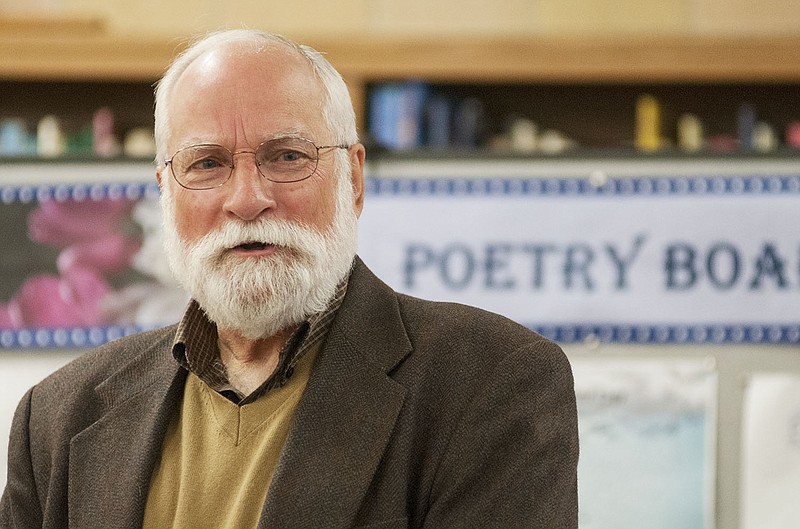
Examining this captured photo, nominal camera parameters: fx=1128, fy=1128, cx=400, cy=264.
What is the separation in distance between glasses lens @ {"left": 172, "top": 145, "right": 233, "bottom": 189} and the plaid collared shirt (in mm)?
202

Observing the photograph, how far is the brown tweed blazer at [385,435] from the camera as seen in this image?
1396 millimetres

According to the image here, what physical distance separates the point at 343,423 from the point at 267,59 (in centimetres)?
51

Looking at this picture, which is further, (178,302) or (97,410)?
(178,302)

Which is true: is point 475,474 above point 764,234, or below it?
below

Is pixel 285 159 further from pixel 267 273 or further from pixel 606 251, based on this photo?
pixel 606 251

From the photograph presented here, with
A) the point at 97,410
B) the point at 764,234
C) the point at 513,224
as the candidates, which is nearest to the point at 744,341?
the point at 764,234

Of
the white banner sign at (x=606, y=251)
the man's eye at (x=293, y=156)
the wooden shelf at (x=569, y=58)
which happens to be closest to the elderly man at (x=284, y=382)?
the man's eye at (x=293, y=156)

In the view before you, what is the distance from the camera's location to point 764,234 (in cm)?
219

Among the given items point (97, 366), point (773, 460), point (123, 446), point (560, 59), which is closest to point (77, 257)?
point (97, 366)

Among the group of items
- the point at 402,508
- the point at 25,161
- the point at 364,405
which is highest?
the point at 25,161

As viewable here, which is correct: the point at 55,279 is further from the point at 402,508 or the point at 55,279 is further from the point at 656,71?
the point at 656,71

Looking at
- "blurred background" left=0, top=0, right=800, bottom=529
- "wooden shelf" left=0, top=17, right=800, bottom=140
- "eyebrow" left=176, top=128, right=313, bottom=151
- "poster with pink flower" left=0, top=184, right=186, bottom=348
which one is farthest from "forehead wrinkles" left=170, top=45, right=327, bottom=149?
"wooden shelf" left=0, top=17, right=800, bottom=140

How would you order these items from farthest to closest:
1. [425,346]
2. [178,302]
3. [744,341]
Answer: [178,302], [744,341], [425,346]

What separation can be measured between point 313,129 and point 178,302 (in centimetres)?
92
